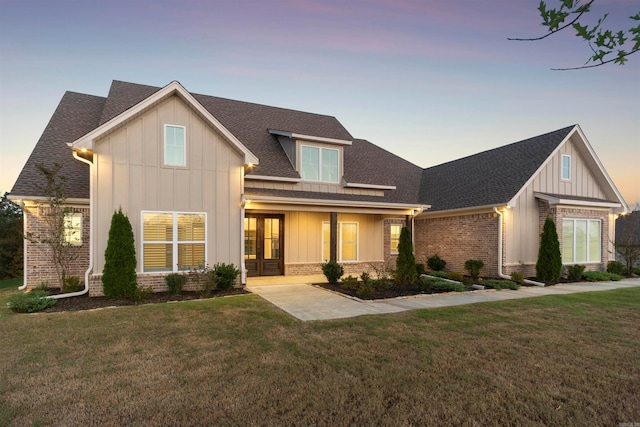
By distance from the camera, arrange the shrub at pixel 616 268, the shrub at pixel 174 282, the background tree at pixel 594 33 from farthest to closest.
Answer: the shrub at pixel 616 268
the shrub at pixel 174 282
the background tree at pixel 594 33

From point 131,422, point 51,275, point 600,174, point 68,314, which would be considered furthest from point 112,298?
point 600,174

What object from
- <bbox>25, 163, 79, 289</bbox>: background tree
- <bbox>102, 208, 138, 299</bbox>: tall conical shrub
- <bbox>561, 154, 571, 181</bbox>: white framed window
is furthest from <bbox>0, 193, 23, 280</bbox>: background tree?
<bbox>561, 154, 571, 181</bbox>: white framed window

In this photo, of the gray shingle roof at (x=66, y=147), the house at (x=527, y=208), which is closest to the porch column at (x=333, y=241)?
the house at (x=527, y=208)

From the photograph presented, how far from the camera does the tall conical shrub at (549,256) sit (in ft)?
39.9

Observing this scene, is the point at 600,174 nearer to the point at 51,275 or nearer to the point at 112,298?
the point at 112,298

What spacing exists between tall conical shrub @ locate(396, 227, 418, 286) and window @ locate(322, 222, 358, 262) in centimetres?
350

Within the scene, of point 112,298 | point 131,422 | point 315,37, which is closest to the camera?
point 131,422

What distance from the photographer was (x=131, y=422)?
9.96 ft

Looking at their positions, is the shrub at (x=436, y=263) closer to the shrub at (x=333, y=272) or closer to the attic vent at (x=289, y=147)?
the shrub at (x=333, y=272)

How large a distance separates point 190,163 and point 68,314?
496cm

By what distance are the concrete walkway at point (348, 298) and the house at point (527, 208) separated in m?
2.11

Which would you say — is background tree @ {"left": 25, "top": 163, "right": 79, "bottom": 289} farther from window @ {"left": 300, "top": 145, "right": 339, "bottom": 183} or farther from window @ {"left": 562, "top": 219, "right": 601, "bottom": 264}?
window @ {"left": 562, "top": 219, "right": 601, "bottom": 264}

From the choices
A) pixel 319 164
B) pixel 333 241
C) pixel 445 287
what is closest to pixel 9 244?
pixel 319 164

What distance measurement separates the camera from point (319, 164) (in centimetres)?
1381
